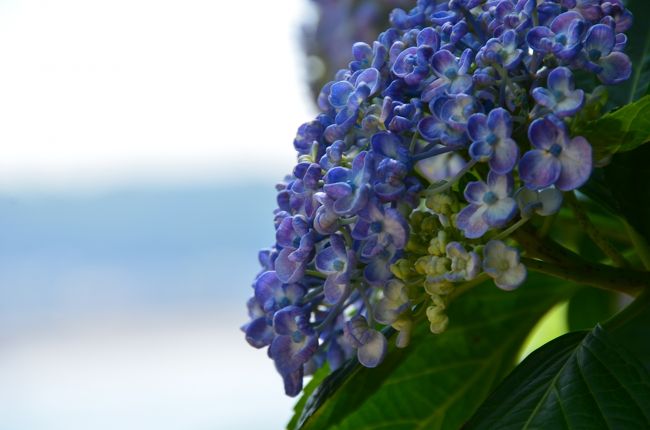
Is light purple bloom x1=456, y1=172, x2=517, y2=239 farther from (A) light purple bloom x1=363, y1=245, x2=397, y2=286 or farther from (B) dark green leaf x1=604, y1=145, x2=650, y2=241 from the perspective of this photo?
(B) dark green leaf x1=604, y1=145, x2=650, y2=241

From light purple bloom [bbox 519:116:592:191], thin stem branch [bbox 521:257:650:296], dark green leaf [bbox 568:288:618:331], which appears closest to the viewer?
light purple bloom [bbox 519:116:592:191]

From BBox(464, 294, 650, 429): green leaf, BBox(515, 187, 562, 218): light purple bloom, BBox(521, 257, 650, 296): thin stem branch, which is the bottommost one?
BBox(464, 294, 650, 429): green leaf

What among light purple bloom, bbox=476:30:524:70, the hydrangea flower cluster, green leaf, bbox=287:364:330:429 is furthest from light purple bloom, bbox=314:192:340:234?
green leaf, bbox=287:364:330:429

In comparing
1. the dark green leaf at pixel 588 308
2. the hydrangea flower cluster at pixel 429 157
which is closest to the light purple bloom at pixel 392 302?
the hydrangea flower cluster at pixel 429 157

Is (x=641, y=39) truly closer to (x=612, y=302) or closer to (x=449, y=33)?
(x=449, y=33)

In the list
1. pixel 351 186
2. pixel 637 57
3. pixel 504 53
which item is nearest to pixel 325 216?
pixel 351 186

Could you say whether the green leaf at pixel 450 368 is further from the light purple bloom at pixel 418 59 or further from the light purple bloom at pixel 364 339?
the light purple bloom at pixel 418 59

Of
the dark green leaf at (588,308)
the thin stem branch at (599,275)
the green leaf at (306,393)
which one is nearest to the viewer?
the thin stem branch at (599,275)
